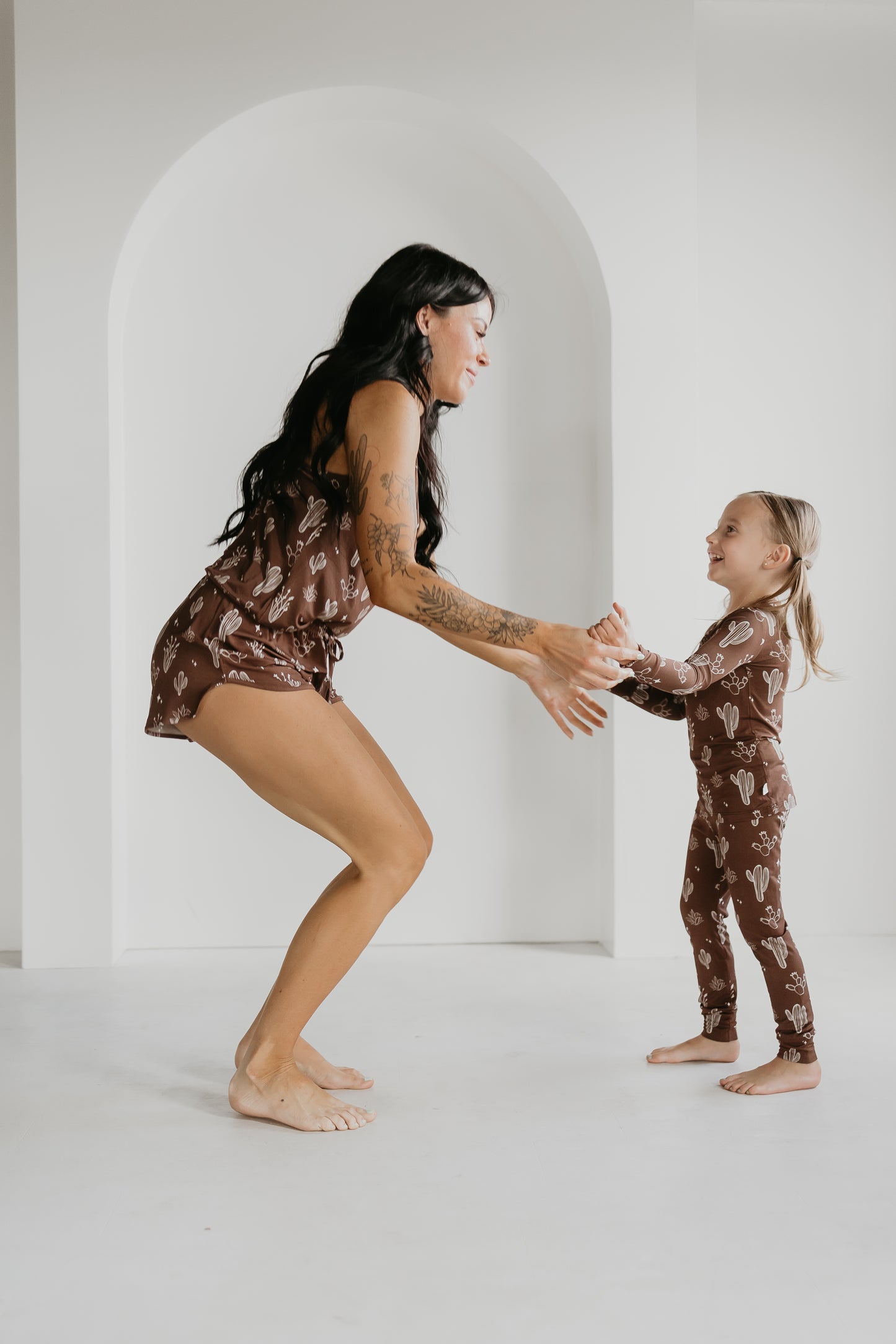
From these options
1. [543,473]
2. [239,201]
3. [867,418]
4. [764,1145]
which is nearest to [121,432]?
[239,201]

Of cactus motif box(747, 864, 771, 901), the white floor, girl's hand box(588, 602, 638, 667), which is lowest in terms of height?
the white floor

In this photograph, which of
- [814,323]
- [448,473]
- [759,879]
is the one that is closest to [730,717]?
[759,879]

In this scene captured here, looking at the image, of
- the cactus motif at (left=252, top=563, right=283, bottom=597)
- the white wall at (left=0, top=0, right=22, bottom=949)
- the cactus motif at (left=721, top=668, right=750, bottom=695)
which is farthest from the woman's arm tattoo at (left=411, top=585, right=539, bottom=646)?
the white wall at (left=0, top=0, right=22, bottom=949)

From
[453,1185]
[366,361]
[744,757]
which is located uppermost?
[366,361]

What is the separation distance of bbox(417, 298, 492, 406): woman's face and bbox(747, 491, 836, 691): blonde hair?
23.4 inches

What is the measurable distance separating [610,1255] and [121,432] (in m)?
2.39

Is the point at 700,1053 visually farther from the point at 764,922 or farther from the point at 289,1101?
the point at 289,1101

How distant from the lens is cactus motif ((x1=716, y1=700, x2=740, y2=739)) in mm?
1979

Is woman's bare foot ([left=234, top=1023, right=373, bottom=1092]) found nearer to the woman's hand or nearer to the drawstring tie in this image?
the drawstring tie

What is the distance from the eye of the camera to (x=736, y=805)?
196cm

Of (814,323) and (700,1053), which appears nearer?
(700,1053)

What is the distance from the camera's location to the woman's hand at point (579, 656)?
168 cm

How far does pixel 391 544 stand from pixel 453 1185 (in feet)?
3.11

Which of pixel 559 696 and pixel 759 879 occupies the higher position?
pixel 559 696
